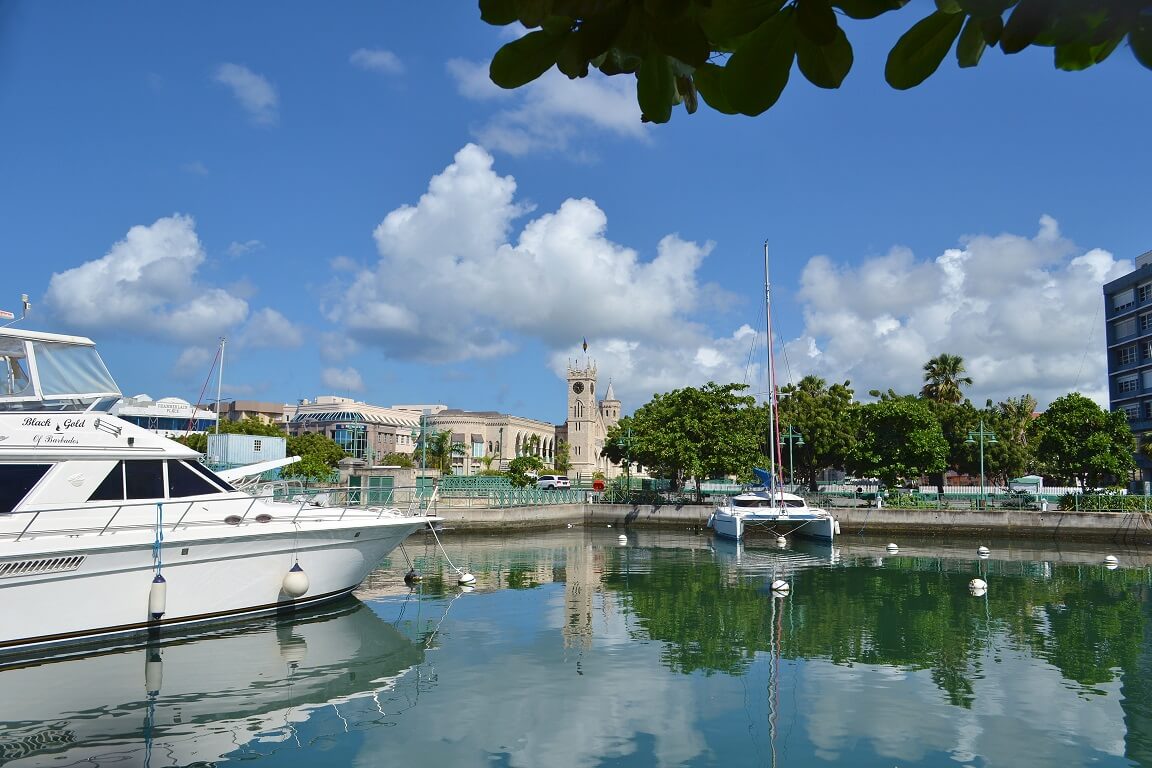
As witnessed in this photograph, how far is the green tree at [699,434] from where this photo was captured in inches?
1813

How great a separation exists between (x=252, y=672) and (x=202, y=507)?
3912 mm

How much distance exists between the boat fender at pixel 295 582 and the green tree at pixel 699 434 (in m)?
32.4

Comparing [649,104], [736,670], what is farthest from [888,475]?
[649,104]

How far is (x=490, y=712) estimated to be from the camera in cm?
1055

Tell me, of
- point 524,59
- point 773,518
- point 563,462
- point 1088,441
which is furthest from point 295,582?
point 563,462

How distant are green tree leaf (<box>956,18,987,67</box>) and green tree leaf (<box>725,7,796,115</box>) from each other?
33cm

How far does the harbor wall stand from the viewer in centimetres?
3509

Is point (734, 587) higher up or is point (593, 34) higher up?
point (593, 34)

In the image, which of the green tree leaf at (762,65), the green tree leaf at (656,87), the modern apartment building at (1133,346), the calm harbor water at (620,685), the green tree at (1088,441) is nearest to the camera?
the green tree leaf at (762,65)

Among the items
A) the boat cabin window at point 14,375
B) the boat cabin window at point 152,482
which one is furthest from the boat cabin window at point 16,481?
the boat cabin window at point 14,375

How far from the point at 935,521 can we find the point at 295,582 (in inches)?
1277

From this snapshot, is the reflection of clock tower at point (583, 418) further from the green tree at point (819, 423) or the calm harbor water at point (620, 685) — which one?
the calm harbor water at point (620, 685)

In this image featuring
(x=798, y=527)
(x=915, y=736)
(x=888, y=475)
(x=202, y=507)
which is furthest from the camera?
(x=888, y=475)

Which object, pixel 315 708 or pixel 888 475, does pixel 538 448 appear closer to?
pixel 888 475
